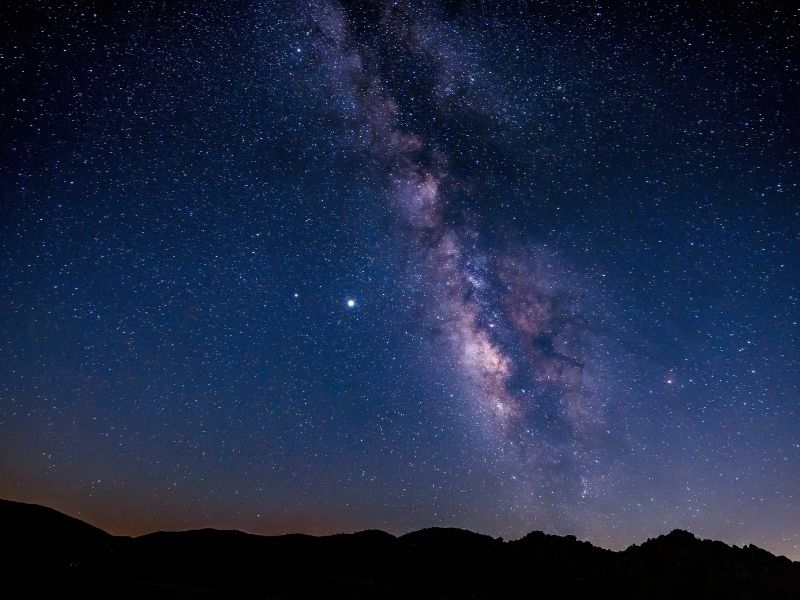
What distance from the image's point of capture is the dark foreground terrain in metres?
19.2

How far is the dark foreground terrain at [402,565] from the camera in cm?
1916

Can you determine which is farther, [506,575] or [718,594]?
[506,575]

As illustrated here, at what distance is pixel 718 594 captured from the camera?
22953 mm

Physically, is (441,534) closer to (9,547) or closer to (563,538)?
(563,538)

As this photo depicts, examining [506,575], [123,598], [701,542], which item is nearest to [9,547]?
[123,598]

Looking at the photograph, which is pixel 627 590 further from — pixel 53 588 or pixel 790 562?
pixel 53 588

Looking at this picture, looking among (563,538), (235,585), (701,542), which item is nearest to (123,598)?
(235,585)

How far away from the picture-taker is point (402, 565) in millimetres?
28219

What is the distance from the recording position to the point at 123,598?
12914mm

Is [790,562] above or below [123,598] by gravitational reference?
above

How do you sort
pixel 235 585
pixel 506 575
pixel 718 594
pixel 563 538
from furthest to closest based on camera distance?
pixel 563 538 → pixel 506 575 → pixel 718 594 → pixel 235 585

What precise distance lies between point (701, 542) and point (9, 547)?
118 ft

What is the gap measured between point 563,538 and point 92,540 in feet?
91.6

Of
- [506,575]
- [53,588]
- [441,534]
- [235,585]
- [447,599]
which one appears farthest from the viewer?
[441,534]
